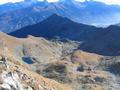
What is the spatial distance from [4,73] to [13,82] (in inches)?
90.1

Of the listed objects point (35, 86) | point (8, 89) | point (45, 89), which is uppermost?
point (8, 89)

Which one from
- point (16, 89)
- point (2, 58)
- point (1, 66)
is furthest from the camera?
point (2, 58)

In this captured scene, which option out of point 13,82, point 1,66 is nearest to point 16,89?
point 13,82

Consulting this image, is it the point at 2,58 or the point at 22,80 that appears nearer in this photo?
the point at 22,80

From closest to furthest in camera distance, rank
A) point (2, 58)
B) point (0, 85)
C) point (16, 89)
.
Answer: point (0, 85)
point (16, 89)
point (2, 58)

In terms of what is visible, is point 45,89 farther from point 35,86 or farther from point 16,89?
point 16,89

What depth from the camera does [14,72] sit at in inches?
3169

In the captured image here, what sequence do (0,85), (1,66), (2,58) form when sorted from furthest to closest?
(2,58) < (1,66) < (0,85)

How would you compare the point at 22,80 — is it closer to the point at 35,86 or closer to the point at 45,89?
the point at 35,86

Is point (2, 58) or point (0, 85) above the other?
point (0, 85)

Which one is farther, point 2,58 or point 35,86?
point 2,58

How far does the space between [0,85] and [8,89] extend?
164cm

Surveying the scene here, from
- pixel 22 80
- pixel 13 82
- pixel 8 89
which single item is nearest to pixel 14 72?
pixel 22 80

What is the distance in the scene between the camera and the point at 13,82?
7356 centimetres
